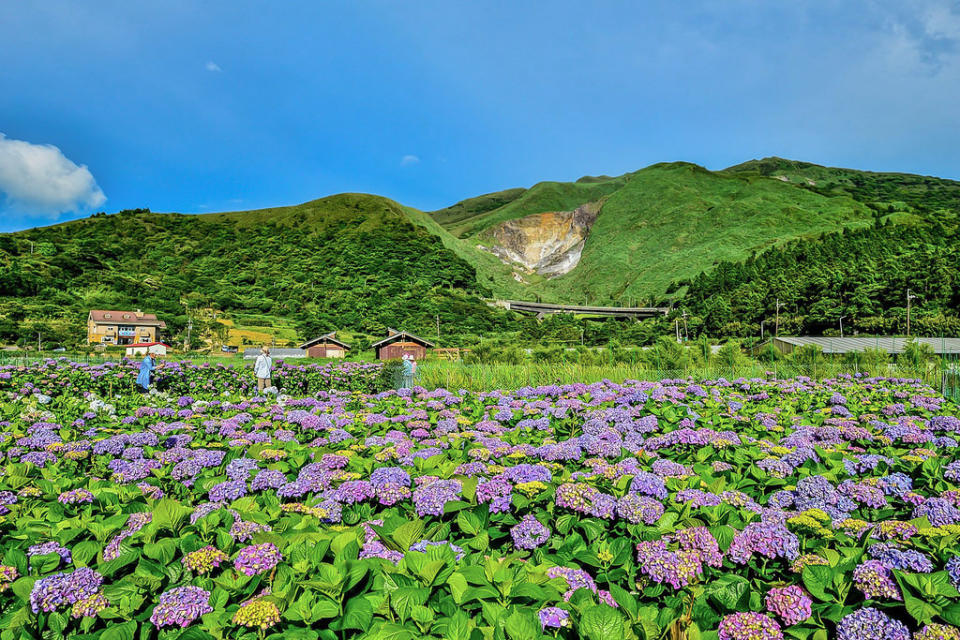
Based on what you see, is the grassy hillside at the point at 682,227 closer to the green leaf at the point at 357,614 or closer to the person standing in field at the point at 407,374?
the person standing in field at the point at 407,374

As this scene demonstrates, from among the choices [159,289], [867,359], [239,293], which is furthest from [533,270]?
[867,359]

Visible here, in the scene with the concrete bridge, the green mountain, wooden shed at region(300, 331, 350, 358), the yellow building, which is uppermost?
the green mountain

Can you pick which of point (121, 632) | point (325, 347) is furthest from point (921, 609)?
point (325, 347)

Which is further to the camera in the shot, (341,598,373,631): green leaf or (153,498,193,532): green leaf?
(153,498,193,532): green leaf

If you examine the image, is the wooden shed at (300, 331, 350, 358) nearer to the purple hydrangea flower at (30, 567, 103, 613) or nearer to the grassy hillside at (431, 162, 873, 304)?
the purple hydrangea flower at (30, 567, 103, 613)

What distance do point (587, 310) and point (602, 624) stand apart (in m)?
109

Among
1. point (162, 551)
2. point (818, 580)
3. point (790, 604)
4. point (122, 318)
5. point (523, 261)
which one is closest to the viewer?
point (790, 604)

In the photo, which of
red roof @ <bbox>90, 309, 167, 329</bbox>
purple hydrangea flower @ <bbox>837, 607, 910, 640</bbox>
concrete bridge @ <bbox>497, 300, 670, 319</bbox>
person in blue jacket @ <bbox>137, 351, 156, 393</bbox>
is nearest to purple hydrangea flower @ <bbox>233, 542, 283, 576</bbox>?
purple hydrangea flower @ <bbox>837, 607, 910, 640</bbox>

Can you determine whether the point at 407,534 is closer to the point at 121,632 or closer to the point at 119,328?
the point at 121,632

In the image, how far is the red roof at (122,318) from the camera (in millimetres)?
67188

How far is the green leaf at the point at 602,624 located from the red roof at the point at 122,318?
82.5m

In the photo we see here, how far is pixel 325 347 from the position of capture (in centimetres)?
6100

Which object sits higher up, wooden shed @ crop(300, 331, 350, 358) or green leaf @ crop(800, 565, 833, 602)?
green leaf @ crop(800, 565, 833, 602)

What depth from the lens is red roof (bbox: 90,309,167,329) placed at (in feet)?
220
